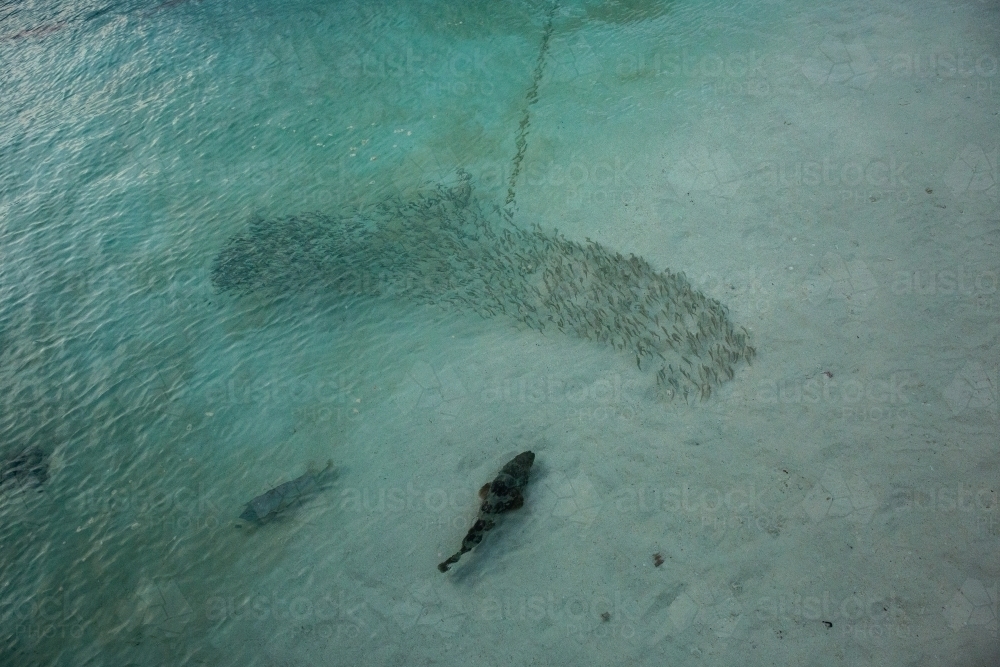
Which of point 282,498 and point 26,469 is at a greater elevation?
point 26,469

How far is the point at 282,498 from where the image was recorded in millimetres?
7570

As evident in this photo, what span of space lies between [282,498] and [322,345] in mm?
2425

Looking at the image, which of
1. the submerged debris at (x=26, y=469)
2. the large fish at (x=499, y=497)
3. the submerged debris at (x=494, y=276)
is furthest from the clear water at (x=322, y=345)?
the submerged debris at (x=494, y=276)

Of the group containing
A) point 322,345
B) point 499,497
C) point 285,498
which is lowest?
point 499,497

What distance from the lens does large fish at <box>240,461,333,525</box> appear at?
7.49 meters

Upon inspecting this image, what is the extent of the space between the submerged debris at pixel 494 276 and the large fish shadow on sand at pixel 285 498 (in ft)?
9.90

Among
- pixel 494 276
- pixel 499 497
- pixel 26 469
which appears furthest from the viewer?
pixel 494 276

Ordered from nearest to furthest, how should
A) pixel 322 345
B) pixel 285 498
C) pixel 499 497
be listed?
pixel 499 497, pixel 285 498, pixel 322 345

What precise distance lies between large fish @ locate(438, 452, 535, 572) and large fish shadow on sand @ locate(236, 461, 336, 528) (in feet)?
6.43

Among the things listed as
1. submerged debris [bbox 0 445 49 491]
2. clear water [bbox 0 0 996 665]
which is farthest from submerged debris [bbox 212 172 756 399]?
submerged debris [bbox 0 445 49 491]

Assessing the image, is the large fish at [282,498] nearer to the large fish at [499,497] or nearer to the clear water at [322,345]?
the clear water at [322,345]

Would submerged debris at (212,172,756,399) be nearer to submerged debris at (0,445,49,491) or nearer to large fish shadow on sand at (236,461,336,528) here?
large fish shadow on sand at (236,461,336,528)

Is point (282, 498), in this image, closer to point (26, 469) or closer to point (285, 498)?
point (285, 498)

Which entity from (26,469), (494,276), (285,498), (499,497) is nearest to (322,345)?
(285,498)
